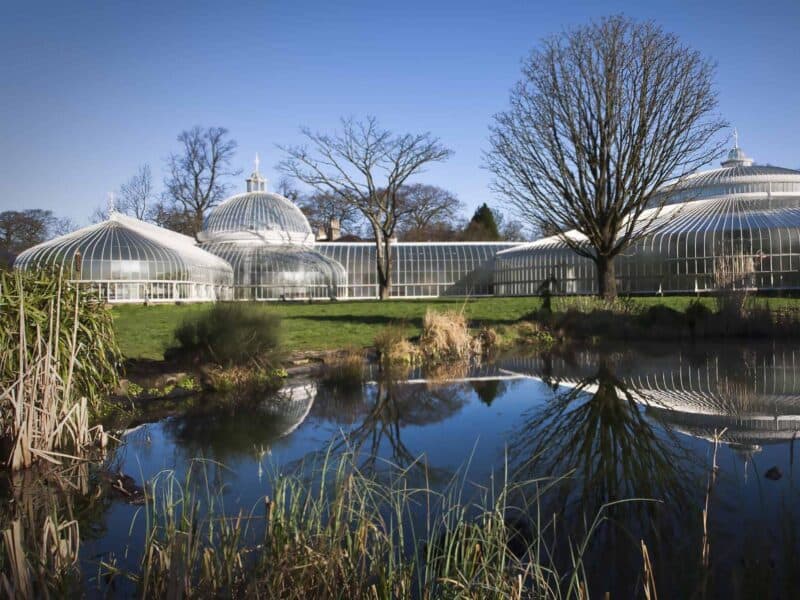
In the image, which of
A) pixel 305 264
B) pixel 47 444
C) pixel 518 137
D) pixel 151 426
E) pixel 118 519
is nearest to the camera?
pixel 118 519

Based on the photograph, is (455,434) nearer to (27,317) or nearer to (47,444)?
(47,444)

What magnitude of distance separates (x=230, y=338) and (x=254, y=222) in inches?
1517

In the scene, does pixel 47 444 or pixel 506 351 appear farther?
pixel 506 351

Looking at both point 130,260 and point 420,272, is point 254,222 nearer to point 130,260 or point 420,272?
point 420,272

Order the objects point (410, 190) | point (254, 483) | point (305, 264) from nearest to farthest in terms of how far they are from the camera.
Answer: point (254, 483), point (305, 264), point (410, 190)

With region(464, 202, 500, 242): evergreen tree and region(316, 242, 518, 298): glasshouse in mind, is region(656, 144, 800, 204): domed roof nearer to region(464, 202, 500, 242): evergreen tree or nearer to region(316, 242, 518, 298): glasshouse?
region(316, 242, 518, 298): glasshouse

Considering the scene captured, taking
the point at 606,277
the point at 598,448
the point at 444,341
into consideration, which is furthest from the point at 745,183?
the point at 598,448

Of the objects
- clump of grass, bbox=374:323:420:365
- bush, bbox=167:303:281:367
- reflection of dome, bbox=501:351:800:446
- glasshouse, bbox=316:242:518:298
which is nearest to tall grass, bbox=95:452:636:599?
reflection of dome, bbox=501:351:800:446

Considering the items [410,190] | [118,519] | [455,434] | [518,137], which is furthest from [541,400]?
[410,190]

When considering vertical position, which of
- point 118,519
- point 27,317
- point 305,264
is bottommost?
point 118,519

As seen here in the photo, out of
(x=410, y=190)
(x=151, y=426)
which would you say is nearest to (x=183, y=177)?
(x=410, y=190)

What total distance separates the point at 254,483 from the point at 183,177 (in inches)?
1991

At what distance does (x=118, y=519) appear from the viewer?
4.53 meters

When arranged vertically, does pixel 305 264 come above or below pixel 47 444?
above
